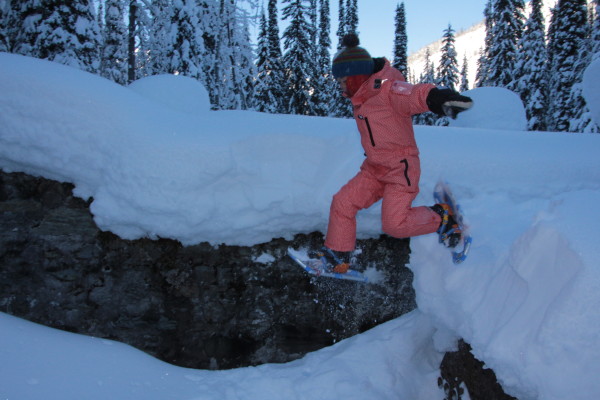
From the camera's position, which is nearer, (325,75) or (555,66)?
(555,66)

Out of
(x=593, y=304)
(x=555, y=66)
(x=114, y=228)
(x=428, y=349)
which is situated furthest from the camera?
(x=555, y=66)

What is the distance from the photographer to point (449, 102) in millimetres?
2600

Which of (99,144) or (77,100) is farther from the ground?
(77,100)

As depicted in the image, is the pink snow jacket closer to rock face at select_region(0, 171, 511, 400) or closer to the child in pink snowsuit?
the child in pink snowsuit

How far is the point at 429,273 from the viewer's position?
3.44m

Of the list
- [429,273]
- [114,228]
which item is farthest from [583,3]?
[114,228]

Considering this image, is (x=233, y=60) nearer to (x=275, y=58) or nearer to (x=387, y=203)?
(x=275, y=58)

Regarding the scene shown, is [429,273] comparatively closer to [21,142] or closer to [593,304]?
[593,304]

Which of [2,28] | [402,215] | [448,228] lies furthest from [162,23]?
[448,228]

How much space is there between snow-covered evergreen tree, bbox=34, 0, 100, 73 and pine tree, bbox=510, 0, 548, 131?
23390 mm

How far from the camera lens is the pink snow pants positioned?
125 inches

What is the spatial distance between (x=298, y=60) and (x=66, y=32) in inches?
730

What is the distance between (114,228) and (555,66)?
2845cm

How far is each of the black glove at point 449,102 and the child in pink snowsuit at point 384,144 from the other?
0.22m
